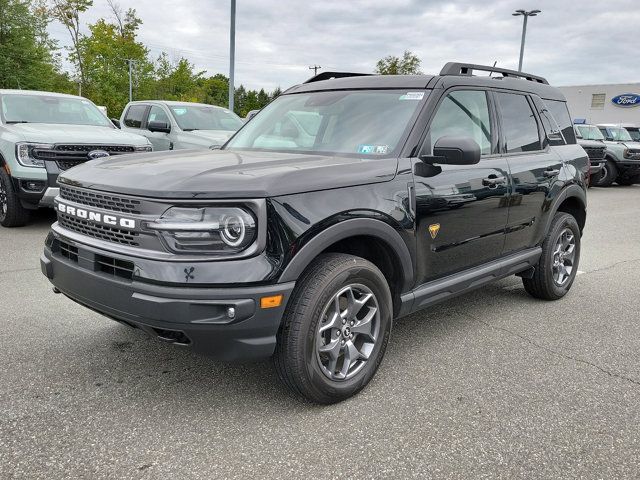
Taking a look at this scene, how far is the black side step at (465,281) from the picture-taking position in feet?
11.0

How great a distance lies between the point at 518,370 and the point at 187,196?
2.30m

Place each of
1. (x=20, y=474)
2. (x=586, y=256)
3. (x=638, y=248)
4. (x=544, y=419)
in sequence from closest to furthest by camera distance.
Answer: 1. (x=20, y=474)
2. (x=544, y=419)
3. (x=586, y=256)
4. (x=638, y=248)

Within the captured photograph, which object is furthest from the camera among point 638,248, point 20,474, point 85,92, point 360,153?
point 85,92

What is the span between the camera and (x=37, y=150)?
22.6ft

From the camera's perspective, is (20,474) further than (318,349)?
No

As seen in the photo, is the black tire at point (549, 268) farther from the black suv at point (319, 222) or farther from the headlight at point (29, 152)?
the headlight at point (29, 152)

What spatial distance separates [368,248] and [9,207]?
5.81m

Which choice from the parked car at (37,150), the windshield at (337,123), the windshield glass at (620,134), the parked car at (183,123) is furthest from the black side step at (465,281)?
the windshield glass at (620,134)

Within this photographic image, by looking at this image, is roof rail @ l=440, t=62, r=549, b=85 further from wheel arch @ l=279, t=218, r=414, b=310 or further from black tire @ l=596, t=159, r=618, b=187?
black tire @ l=596, t=159, r=618, b=187

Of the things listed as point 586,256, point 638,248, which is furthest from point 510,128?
point 638,248

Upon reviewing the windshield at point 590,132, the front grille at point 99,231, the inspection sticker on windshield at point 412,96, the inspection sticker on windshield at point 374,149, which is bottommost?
the front grille at point 99,231

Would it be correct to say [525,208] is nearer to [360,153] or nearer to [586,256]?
[360,153]

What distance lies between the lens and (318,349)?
110 inches

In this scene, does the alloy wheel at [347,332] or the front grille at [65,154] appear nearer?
the alloy wheel at [347,332]
